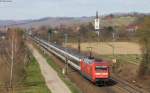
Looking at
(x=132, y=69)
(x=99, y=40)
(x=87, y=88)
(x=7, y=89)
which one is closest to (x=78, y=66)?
(x=132, y=69)

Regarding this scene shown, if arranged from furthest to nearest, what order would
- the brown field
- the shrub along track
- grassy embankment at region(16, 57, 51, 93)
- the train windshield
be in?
the brown field
the train windshield
the shrub along track
grassy embankment at region(16, 57, 51, 93)

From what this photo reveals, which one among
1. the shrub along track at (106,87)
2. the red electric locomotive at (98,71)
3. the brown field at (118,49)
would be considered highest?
the red electric locomotive at (98,71)

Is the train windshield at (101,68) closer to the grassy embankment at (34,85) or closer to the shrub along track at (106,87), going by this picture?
the shrub along track at (106,87)

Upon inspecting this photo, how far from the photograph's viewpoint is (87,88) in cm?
6141

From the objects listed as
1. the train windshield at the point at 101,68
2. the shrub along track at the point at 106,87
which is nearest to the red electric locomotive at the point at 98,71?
the train windshield at the point at 101,68

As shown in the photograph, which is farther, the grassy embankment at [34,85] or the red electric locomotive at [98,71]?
the red electric locomotive at [98,71]

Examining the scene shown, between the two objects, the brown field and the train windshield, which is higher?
the train windshield

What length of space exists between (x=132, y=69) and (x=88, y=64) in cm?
1988

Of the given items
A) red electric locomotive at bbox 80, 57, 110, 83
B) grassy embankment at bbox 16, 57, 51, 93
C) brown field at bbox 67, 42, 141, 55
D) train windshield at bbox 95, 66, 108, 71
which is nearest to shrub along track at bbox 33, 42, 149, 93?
red electric locomotive at bbox 80, 57, 110, 83

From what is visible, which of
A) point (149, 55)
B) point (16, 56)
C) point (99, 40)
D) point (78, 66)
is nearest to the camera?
point (16, 56)

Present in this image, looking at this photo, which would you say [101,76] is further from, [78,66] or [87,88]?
[78,66]

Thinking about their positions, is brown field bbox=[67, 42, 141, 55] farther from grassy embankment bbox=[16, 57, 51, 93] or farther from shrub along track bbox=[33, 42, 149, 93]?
shrub along track bbox=[33, 42, 149, 93]

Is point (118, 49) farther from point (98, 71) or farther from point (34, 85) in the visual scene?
point (34, 85)

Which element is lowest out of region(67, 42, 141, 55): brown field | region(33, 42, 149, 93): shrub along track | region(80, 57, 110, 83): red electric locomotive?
region(67, 42, 141, 55): brown field
